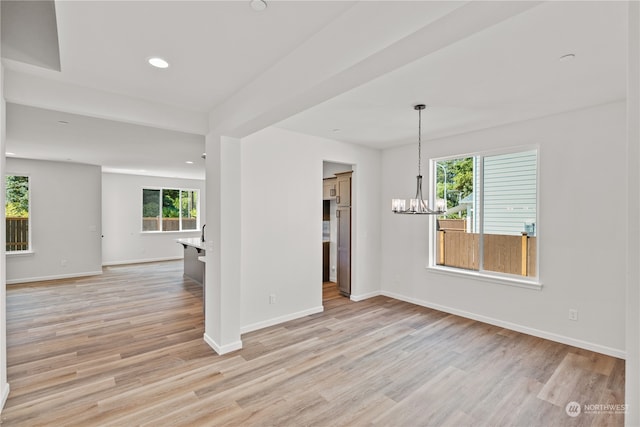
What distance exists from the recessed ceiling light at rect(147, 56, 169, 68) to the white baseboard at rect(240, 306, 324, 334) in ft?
9.63

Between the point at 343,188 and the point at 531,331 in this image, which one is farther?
the point at 343,188

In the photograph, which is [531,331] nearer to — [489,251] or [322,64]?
[489,251]

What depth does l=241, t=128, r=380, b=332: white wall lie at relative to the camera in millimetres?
3863

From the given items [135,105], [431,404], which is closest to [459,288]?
[431,404]

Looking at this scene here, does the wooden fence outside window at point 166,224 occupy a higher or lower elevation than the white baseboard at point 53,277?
higher

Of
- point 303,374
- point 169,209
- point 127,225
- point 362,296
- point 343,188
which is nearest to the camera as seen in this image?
point 303,374

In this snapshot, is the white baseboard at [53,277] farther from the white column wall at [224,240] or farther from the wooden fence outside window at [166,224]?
the white column wall at [224,240]

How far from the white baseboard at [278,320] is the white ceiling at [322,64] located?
2.39 m

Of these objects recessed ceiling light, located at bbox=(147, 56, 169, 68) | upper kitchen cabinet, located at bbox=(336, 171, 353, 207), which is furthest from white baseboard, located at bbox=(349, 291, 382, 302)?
recessed ceiling light, located at bbox=(147, 56, 169, 68)

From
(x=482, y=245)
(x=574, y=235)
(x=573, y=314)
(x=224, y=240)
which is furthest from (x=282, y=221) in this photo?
(x=573, y=314)

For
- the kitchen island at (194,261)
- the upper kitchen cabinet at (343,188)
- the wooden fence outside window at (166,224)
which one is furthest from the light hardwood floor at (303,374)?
the wooden fence outside window at (166,224)

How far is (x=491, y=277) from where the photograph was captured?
4062 mm

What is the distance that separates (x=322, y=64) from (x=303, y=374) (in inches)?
101

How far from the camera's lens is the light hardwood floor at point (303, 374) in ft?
7.45
